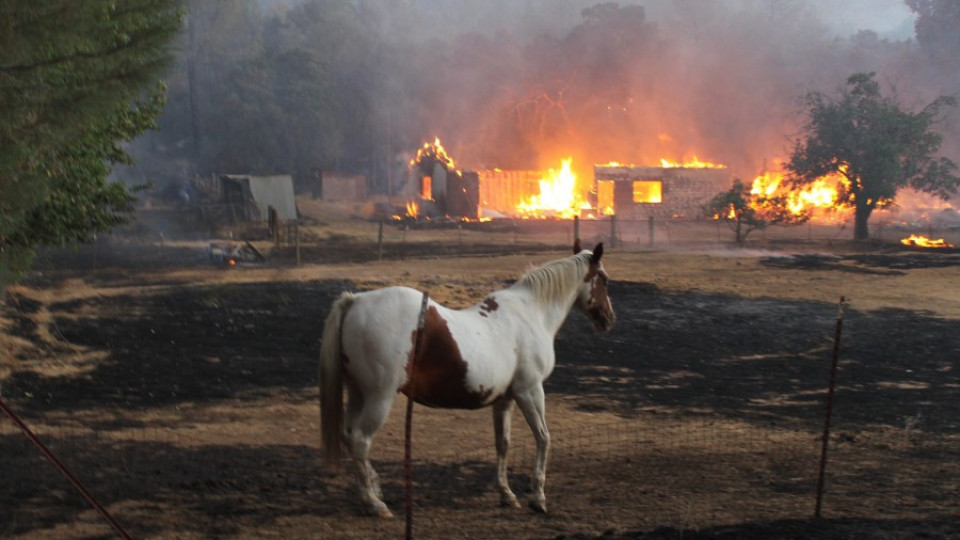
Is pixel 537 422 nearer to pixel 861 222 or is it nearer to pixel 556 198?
pixel 861 222

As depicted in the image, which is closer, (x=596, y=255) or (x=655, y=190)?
(x=596, y=255)

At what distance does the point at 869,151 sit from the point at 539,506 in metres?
38.3

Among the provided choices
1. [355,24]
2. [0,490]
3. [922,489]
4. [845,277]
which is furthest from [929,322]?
[355,24]

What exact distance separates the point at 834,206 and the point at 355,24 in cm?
5570

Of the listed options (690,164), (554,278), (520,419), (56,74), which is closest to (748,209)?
(690,164)

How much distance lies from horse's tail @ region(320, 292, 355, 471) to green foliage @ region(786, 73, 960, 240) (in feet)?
127

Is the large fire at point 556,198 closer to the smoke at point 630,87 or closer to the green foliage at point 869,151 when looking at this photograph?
the smoke at point 630,87

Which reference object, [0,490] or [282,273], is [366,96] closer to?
[282,273]

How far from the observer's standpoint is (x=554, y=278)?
380 inches

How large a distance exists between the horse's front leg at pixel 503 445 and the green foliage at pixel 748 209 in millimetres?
32318

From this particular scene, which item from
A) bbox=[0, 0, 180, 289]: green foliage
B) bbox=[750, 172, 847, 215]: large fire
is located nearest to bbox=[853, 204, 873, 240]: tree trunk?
bbox=[750, 172, 847, 215]: large fire

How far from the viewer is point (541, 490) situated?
8641 millimetres

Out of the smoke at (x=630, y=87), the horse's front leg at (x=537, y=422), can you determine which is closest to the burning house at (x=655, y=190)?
the smoke at (x=630, y=87)

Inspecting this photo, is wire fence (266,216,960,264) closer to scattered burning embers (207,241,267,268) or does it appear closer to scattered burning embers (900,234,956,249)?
scattered burning embers (900,234,956,249)
